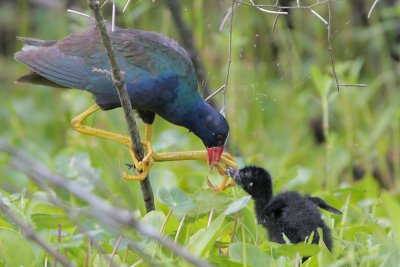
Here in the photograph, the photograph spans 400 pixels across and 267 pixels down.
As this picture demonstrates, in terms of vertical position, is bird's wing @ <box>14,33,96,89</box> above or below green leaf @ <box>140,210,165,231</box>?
above

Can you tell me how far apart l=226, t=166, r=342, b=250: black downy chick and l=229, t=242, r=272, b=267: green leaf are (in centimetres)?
37

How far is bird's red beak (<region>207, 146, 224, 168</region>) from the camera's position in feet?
13.3

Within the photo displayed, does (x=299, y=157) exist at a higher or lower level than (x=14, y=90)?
higher

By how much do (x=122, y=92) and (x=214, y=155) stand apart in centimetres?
105

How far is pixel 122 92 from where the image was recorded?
3.12 metres

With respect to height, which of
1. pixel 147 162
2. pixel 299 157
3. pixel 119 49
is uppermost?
pixel 119 49

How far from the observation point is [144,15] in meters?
5.70

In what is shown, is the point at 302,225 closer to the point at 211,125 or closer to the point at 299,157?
the point at 211,125

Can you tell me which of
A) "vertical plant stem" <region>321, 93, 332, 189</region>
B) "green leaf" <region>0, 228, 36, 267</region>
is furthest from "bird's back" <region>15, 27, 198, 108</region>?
"green leaf" <region>0, 228, 36, 267</region>

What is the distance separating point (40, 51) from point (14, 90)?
11.7 ft

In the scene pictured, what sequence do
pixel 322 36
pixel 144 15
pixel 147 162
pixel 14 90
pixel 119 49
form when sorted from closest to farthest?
1. pixel 147 162
2. pixel 119 49
3. pixel 144 15
4. pixel 322 36
5. pixel 14 90

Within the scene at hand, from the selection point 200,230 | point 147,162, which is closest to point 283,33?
point 147,162

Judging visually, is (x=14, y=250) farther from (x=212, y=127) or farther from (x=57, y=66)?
(x=212, y=127)

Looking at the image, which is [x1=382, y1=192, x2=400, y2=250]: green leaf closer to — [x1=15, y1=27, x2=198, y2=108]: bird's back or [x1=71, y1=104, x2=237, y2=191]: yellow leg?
[x1=71, y1=104, x2=237, y2=191]: yellow leg
